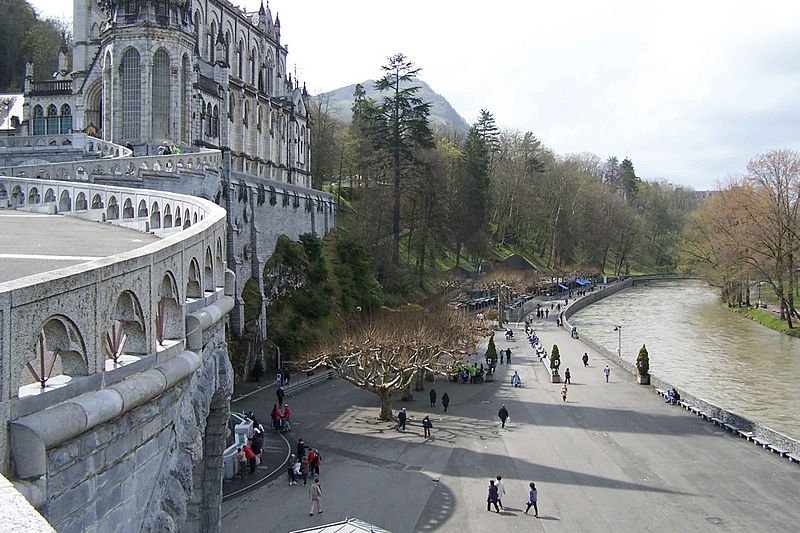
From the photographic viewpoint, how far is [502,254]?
91125 mm

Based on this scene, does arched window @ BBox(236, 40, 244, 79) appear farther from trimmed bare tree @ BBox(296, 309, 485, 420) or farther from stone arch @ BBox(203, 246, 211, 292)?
stone arch @ BBox(203, 246, 211, 292)

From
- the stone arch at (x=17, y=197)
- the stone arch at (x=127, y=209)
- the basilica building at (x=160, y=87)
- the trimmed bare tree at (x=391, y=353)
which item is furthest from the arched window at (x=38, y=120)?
the stone arch at (x=127, y=209)

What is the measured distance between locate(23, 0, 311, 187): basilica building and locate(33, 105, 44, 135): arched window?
6 centimetres

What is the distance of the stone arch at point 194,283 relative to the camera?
941 centimetres

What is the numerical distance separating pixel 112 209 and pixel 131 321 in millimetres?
13129

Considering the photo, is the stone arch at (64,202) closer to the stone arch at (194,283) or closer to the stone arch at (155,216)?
the stone arch at (155,216)

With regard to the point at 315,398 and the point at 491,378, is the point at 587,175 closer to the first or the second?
the point at 491,378

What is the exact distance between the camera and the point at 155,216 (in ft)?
56.3

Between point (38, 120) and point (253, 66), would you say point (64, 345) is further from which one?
point (253, 66)

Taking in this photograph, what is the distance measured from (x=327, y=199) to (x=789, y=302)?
36.4 metres

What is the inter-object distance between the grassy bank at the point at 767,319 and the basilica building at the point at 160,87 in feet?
135

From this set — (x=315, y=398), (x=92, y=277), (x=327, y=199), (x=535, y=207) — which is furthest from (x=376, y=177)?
(x=92, y=277)

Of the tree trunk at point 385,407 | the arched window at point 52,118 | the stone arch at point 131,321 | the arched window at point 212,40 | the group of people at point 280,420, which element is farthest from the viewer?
the arched window at point 212,40

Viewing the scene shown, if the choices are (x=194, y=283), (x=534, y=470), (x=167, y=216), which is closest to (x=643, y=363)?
(x=534, y=470)
